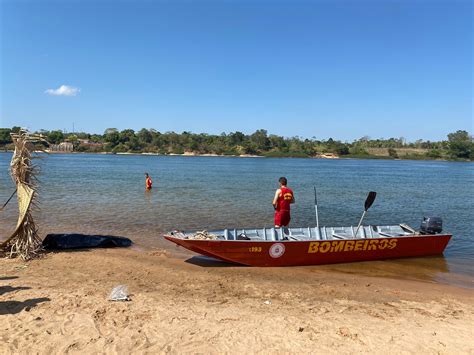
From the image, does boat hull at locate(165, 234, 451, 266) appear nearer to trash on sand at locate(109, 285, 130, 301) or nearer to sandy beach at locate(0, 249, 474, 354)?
sandy beach at locate(0, 249, 474, 354)

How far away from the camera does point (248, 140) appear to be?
154000mm

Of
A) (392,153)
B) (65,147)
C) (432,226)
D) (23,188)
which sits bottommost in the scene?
(432,226)

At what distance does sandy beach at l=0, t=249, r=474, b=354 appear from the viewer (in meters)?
5.44

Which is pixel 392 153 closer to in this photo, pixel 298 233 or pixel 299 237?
pixel 298 233

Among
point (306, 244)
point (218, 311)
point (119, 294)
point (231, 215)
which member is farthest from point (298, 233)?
point (231, 215)

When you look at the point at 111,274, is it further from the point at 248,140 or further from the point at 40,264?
the point at 248,140

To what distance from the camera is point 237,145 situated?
154m

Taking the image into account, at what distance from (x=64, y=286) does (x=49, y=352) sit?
2877 millimetres

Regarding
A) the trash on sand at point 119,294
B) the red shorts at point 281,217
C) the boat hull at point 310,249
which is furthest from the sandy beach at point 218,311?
the red shorts at point 281,217

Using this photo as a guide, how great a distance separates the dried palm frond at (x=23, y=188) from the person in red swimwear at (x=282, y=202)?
620 centimetres

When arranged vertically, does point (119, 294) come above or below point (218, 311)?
above

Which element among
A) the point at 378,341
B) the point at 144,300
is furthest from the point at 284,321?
the point at 144,300

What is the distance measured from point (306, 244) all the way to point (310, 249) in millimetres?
228

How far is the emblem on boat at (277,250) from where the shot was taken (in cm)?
1009
